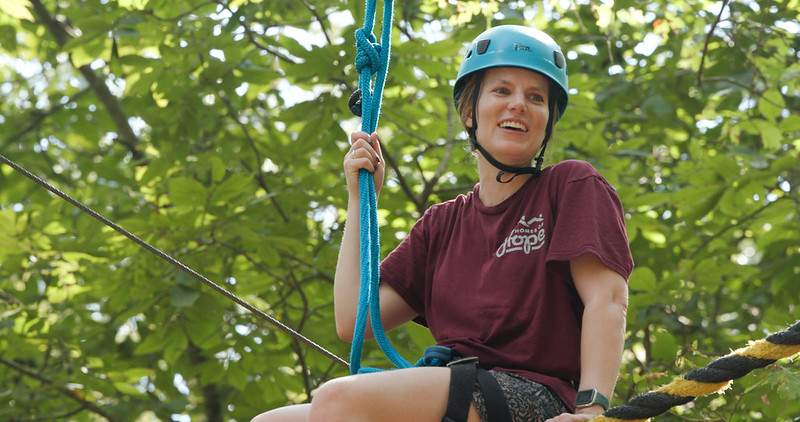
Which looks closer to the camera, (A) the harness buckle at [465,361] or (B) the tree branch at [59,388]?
(A) the harness buckle at [465,361]

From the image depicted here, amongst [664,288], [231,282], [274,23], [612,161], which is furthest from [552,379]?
[274,23]

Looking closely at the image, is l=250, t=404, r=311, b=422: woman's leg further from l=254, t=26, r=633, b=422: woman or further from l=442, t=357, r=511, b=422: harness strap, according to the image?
l=442, t=357, r=511, b=422: harness strap

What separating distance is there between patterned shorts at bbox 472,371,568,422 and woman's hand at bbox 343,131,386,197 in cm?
75

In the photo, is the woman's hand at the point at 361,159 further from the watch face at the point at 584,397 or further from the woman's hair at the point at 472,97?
the watch face at the point at 584,397

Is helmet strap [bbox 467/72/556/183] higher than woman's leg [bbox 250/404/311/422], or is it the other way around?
helmet strap [bbox 467/72/556/183]

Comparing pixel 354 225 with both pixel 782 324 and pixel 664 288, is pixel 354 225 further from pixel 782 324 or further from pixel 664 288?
pixel 782 324

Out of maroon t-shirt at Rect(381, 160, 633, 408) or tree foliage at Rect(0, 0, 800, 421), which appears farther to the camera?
tree foliage at Rect(0, 0, 800, 421)

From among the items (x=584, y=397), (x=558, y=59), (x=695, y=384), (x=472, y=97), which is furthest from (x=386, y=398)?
(x=558, y=59)

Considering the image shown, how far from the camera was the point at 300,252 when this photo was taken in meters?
4.85

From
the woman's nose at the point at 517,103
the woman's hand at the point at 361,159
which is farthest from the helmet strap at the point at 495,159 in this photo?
the woman's hand at the point at 361,159

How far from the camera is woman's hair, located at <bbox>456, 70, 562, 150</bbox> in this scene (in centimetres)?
265

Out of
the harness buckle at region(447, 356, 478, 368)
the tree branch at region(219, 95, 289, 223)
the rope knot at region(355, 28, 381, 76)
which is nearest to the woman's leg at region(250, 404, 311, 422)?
the harness buckle at region(447, 356, 478, 368)

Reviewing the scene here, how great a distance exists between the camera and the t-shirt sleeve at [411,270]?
2.70m

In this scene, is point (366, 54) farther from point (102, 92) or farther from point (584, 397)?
point (102, 92)
